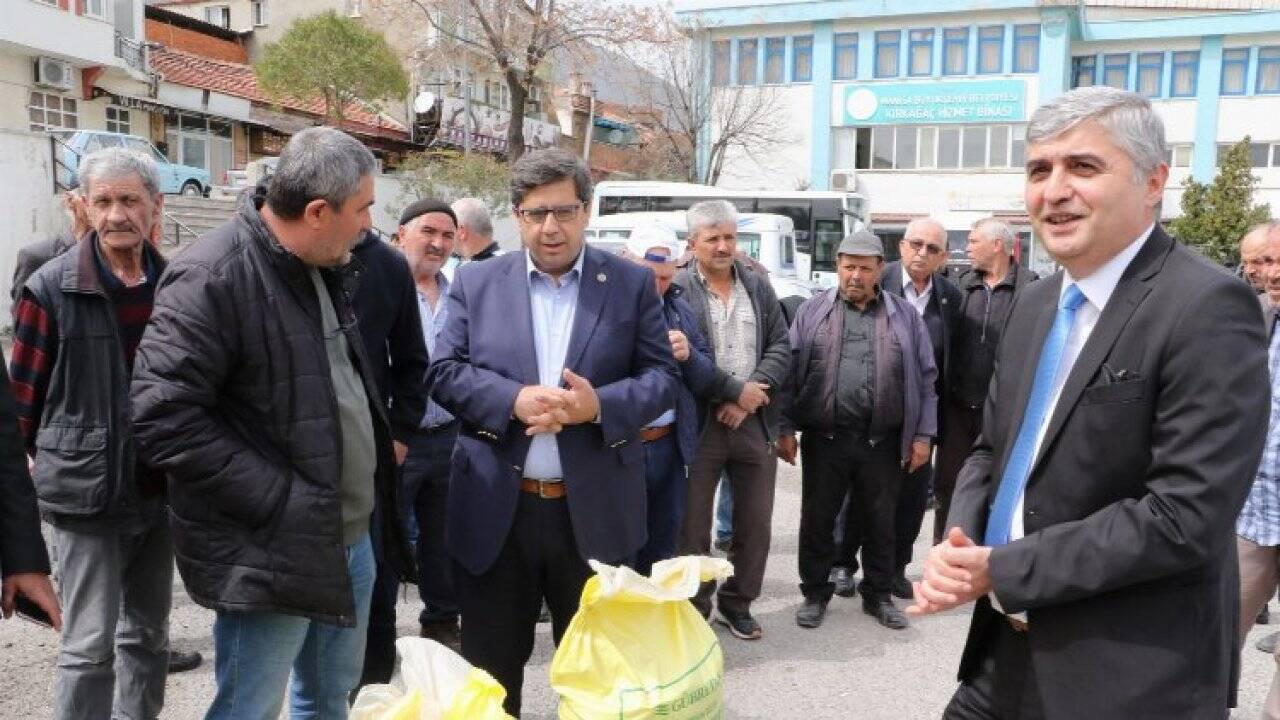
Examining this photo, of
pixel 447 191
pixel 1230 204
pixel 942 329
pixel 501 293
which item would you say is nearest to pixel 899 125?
pixel 1230 204

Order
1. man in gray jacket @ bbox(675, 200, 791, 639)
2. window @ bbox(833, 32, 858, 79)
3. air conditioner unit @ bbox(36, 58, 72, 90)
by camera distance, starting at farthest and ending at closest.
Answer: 1. window @ bbox(833, 32, 858, 79)
2. air conditioner unit @ bbox(36, 58, 72, 90)
3. man in gray jacket @ bbox(675, 200, 791, 639)

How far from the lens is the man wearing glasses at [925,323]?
5.11 meters

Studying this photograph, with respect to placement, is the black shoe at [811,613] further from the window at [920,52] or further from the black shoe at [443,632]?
the window at [920,52]

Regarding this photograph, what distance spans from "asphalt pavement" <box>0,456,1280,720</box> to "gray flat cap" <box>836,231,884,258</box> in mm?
1871

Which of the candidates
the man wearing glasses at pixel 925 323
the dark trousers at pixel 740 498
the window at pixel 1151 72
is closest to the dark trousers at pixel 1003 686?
the dark trousers at pixel 740 498

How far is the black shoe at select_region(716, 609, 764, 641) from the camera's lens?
4.50m

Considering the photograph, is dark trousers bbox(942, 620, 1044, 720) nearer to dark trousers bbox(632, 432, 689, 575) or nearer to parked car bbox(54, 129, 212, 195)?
dark trousers bbox(632, 432, 689, 575)

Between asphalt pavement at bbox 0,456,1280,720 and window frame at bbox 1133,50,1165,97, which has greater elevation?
window frame at bbox 1133,50,1165,97

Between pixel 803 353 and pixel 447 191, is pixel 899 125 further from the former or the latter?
pixel 803 353

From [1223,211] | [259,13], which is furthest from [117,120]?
[1223,211]

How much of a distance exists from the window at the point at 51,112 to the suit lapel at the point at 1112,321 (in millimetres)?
25965

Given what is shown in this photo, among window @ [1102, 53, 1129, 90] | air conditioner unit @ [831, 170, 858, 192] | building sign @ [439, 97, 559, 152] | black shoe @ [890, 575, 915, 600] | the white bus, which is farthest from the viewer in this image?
window @ [1102, 53, 1129, 90]

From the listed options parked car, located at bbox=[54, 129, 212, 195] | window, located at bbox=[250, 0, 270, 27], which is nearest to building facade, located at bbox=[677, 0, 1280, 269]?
window, located at bbox=[250, 0, 270, 27]

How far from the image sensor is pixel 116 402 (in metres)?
2.79
